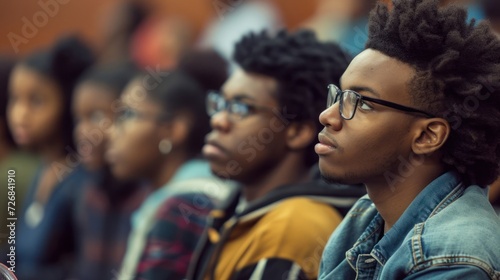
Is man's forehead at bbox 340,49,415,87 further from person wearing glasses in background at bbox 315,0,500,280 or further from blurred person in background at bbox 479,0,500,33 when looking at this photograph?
blurred person in background at bbox 479,0,500,33

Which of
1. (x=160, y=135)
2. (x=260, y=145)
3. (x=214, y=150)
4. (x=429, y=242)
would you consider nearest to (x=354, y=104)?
(x=429, y=242)

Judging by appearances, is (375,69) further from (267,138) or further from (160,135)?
(160,135)

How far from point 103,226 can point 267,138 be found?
5.82 ft

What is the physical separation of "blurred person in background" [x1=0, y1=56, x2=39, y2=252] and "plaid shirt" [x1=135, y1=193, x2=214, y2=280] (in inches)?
52.1

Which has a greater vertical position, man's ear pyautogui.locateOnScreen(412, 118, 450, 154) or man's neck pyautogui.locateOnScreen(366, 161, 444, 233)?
man's ear pyautogui.locateOnScreen(412, 118, 450, 154)

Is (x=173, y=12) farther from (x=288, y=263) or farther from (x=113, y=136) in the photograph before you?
(x=288, y=263)

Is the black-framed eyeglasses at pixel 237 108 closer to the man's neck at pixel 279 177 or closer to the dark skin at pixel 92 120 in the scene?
the man's neck at pixel 279 177

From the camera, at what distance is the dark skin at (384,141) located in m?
2.31

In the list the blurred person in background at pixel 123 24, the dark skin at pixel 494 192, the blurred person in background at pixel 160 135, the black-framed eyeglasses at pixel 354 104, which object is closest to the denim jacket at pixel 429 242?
the black-framed eyeglasses at pixel 354 104

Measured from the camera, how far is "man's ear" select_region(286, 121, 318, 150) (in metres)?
3.36

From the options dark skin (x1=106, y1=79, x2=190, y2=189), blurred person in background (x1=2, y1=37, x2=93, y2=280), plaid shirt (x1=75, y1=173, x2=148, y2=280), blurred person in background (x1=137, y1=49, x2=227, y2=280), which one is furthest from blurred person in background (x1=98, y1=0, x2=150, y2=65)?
blurred person in background (x1=137, y1=49, x2=227, y2=280)

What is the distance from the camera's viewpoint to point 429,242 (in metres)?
2.12

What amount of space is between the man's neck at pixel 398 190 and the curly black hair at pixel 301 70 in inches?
39.2

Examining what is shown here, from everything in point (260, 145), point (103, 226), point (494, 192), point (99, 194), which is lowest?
point (494, 192)
